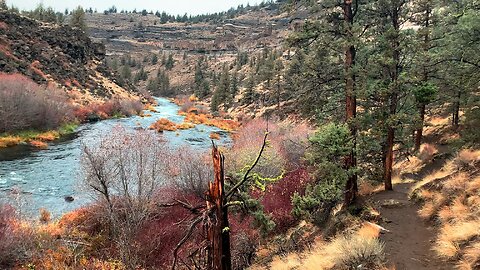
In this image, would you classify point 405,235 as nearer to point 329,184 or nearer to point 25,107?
point 329,184

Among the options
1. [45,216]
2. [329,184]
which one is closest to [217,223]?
[329,184]

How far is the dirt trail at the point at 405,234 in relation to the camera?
9826 mm

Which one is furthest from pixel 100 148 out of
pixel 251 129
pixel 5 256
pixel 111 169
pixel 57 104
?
pixel 57 104

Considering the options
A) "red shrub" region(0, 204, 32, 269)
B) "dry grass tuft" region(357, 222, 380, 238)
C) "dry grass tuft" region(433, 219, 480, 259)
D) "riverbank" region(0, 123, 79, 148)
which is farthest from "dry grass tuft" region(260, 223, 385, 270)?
"riverbank" region(0, 123, 79, 148)

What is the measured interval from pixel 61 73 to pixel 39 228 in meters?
55.4

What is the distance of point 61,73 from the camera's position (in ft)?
221

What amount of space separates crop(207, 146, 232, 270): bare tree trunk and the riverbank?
123ft

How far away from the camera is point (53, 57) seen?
2689 inches

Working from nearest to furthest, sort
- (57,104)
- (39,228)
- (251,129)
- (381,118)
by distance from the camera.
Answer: (381,118), (39,228), (251,129), (57,104)

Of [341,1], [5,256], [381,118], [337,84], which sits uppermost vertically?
[341,1]

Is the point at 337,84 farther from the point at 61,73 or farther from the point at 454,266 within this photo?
the point at 61,73

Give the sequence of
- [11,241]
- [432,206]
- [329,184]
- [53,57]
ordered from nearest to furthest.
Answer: [432,206] → [329,184] → [11,241] → [53,57]

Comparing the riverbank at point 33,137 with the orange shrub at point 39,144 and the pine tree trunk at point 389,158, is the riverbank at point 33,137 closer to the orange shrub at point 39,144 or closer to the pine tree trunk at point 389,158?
the orange shrub at point 39,144

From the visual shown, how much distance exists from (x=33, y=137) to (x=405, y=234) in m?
40.6
